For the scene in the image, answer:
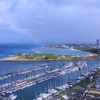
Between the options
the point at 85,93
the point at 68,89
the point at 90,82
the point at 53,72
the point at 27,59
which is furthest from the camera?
the point at 27,59

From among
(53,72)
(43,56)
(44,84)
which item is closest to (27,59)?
(43,56)

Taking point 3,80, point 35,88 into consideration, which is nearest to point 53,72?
point 3,80

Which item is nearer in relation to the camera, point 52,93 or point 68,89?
point 52,93

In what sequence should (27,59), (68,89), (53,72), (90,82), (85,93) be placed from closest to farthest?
(85,93)
(68,89)
(90,82)
(53,72)
(27,59)

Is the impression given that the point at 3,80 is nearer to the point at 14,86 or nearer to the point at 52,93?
the point at 14,86

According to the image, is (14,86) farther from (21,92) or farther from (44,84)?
(44,84)

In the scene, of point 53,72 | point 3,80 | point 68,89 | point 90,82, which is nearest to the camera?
point 68,89

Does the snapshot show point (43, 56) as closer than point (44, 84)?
No

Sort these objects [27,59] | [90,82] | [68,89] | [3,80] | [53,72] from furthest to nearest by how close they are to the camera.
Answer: [27,59]
[53,72]
[3,80]
[90,82]
[68,89]
